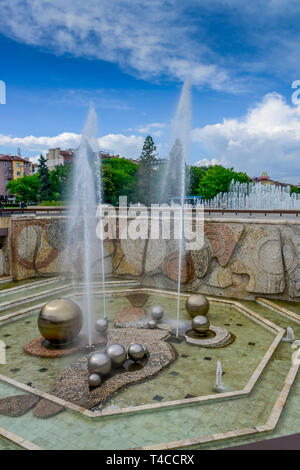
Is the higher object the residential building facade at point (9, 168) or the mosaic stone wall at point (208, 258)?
the residential building facade at point (9, 168)

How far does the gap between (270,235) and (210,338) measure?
512cm

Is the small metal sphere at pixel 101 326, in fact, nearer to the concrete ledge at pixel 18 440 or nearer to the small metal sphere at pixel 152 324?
the small metal sphere at pixel 152 324

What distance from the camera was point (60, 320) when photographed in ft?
28.2

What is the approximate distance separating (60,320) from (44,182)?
106 feet

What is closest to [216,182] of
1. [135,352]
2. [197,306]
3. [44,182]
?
[44,182]

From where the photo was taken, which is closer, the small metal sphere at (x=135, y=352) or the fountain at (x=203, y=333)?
the small metal sphere at (x=135, y=352)

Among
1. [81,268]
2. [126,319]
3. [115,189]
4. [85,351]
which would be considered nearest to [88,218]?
[81,268]

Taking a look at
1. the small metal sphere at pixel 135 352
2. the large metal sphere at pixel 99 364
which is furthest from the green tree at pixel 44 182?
the large metal sphere at pixel 99 364

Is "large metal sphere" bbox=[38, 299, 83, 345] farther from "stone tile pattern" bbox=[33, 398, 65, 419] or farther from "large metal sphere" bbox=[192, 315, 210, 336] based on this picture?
"large metal sphere" bbox=[192, 315, 210, 336]

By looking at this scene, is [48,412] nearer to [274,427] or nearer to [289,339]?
[274,427]

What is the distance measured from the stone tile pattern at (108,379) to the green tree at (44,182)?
104 ft

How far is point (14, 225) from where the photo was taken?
1523 cm

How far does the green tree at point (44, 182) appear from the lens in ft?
125

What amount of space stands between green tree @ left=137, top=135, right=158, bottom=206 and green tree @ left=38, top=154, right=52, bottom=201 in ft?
34.8
